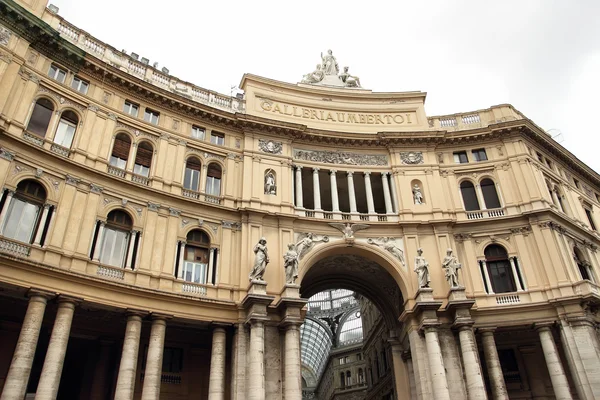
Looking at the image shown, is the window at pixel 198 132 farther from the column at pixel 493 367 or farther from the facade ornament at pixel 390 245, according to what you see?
the column at pixel 493 367

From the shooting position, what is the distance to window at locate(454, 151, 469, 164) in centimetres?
3269

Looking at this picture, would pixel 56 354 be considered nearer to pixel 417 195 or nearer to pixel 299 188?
pixel 299 188

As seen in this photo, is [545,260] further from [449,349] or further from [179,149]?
[179,149]

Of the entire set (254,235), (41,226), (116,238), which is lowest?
(41,226)

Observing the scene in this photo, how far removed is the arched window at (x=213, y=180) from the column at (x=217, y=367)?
8.37 m

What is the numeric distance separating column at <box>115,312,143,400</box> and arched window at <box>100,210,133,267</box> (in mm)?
2969

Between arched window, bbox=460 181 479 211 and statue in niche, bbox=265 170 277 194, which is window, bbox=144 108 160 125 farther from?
arched window, bbox=460 181 479 211

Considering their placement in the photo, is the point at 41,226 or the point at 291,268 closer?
the point at 41,226

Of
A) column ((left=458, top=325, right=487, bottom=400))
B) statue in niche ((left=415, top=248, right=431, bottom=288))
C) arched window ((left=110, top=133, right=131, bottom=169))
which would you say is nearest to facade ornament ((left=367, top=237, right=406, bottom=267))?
statue in niche ((left=415, top=248, right=431, bottom=288))

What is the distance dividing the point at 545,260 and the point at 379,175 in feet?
36.8

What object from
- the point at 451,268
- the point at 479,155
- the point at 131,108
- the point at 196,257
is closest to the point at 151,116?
the point at 131,108

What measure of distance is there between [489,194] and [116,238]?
917 inches

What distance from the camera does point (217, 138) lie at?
2998cm

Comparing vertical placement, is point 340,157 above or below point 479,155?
below
